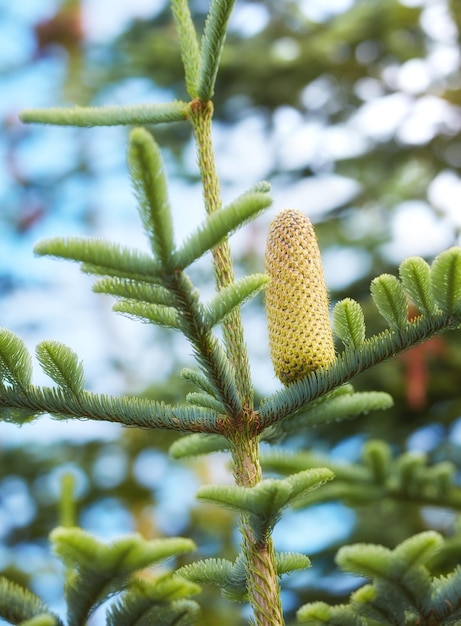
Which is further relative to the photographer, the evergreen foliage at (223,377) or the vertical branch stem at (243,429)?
the vertical branch stem at (243,429)

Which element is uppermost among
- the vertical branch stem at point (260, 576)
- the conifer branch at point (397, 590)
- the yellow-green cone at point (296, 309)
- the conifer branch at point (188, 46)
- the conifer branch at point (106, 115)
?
the conifer branch at point (188, 46)

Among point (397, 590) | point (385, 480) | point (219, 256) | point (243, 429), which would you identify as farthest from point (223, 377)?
point (385, 480)

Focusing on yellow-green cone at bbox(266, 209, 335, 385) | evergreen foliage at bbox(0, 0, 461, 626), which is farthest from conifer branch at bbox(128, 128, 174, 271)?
yellow-green cone at bbox(266, 209, 335, 385)

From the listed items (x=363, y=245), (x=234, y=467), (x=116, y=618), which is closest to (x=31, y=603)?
(x=116, y=618)

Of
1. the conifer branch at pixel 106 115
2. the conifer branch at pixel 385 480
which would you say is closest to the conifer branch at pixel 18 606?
the conifer branch at pixel 106 115

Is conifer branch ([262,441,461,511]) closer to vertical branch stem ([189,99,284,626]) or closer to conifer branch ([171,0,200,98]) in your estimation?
vertical branch stem ([189,99,284,626])

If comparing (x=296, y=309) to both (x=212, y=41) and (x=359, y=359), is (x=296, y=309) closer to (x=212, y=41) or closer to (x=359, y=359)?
(x=359, y=359)

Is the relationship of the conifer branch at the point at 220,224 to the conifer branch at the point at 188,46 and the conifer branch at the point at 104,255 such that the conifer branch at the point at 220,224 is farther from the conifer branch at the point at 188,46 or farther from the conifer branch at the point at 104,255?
the conifer branch at the point at 188,46

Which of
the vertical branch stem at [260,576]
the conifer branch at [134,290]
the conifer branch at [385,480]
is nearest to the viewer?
the conifer branch at [134,290]

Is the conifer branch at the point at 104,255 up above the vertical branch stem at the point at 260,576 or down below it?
above
